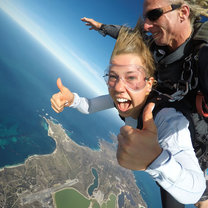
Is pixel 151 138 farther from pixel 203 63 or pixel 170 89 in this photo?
pixel 170 89

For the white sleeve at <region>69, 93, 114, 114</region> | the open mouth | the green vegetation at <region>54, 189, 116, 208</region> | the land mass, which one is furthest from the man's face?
the green vegetation at <region>54, 189, 116, 208</region>

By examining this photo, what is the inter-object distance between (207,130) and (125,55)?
3.34 ft

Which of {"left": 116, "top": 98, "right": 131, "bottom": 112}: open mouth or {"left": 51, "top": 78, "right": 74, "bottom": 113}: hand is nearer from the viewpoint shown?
{"left": 116, "top": 98, "right": 131, "bottom": 112}: open mouth

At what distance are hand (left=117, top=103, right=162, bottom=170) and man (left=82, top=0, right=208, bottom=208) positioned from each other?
0.64 meters

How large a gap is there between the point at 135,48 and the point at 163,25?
1.93 ft

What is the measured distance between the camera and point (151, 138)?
67 centimetres

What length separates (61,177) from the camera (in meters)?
24.5

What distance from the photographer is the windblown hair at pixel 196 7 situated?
147cm

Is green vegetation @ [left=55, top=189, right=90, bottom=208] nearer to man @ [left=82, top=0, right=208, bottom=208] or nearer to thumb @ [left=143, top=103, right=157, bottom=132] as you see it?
man @ [left=82, top=0, right=208, bottom=208]

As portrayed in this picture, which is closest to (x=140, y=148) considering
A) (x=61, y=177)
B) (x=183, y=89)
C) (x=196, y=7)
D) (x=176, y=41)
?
(x=183, y=89)

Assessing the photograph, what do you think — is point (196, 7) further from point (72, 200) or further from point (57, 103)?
point (72, 200)

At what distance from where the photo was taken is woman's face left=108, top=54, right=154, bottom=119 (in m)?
1.36

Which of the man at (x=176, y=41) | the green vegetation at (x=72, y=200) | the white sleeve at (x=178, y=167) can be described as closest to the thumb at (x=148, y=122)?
the white sleeve at (x=178, y=167)

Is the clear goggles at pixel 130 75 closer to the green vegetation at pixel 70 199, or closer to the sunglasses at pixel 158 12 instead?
the sunglasses at pixel 158 12
